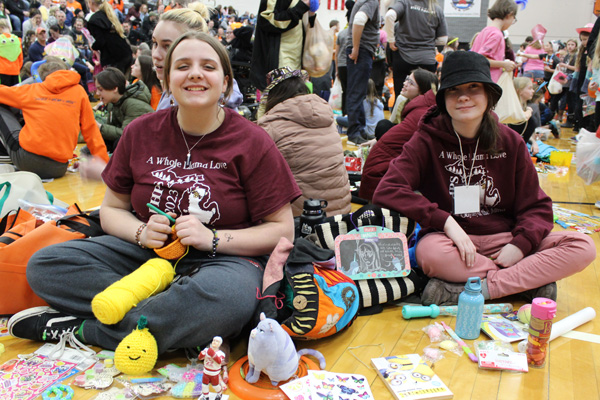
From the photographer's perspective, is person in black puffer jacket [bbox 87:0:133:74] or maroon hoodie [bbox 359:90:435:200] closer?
maroon hoodie [bbox 359:90:435:200]

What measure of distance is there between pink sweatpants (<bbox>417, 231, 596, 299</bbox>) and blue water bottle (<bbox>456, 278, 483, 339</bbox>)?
0.29m

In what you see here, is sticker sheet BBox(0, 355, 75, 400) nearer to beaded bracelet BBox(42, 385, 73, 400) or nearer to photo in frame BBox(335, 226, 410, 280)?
beaded bracelet BBox(42, 385, 73, 400)

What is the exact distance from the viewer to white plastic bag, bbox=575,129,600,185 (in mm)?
4062

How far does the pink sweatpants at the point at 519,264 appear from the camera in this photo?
2283 mm

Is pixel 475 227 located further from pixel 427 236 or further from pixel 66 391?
pixel 66 391

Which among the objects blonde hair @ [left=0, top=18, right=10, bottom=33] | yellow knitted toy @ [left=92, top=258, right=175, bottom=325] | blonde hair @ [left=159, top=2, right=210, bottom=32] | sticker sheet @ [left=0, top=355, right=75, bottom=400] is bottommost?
sticker sheet @ [left=0, top=355, right=75, bottom=400]

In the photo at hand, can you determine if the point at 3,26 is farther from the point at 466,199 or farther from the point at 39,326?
the point at 466,199

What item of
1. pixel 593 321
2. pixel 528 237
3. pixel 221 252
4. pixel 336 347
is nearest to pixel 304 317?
pixel 336 347

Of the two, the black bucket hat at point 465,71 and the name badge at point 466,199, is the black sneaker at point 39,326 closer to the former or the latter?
the name badge at point 466,199

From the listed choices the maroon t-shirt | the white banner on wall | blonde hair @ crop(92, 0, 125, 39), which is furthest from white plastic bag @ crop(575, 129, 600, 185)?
the white banner on wall

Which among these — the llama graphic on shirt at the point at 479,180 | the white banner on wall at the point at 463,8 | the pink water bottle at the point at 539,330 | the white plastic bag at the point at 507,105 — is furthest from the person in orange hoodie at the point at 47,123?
the white banner on wall at the point at 463,8

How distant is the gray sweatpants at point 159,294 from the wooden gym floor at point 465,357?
0.19 metres

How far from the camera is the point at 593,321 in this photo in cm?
227

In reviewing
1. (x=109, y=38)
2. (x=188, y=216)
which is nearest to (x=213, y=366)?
(x=188, y=216)
